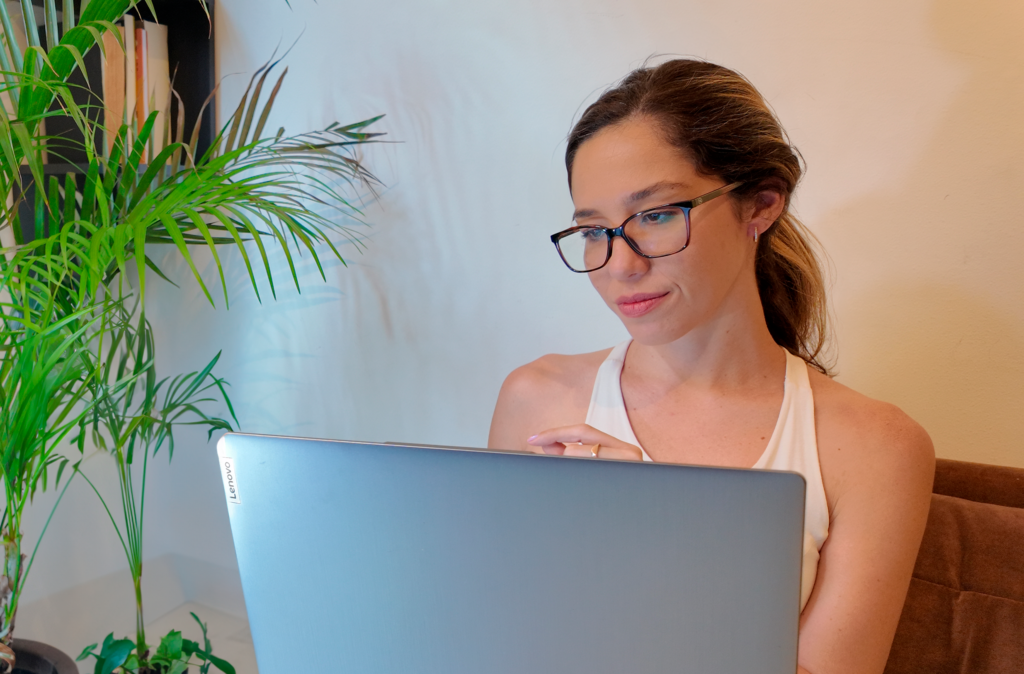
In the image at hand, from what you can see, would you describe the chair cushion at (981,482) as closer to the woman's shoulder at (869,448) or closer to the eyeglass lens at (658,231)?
the woman's shoulder at (869,448)

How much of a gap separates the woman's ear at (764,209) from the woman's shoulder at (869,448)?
260 millimetres

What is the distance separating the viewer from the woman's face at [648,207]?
904mm

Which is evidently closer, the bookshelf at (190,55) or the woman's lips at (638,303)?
the woman's lips at (638,303)

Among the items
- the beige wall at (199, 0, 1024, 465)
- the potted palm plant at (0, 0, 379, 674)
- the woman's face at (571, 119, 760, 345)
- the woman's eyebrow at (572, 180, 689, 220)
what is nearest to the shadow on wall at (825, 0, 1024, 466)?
the beige wall at (199, 0, 1024, 465)

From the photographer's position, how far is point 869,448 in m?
0.95

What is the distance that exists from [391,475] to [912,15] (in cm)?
121

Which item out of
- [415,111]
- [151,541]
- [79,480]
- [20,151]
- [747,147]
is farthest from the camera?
[151,541]

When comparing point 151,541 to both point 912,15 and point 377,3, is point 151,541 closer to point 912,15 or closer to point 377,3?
point 377,3

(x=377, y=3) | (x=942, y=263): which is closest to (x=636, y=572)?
(x=942, y=263)

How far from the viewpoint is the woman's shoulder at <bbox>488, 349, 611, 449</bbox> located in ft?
3.83

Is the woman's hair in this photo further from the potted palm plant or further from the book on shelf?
the book on shelf

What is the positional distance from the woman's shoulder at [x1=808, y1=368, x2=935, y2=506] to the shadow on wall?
1.16 feet

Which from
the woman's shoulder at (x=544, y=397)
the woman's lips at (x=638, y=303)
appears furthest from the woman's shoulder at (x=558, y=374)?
the woman's lips at (x=638, y=303)

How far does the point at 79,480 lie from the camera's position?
78.2 inches
